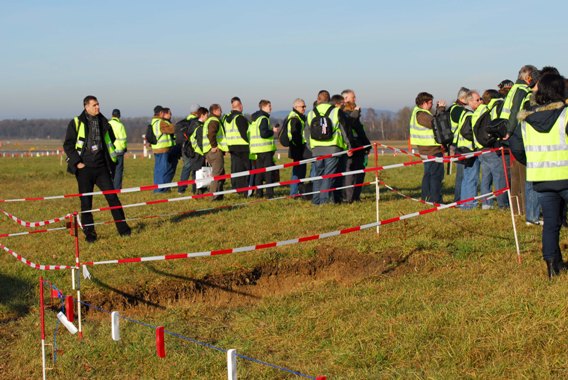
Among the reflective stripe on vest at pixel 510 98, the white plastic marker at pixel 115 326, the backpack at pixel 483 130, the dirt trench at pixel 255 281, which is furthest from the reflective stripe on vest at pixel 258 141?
the white plastic marker at pixel 115 326

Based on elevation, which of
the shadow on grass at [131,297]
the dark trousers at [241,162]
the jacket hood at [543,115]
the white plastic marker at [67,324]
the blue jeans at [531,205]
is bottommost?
the shadow on grass at [131,297]

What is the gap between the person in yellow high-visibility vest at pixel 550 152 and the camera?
7137 millimetres

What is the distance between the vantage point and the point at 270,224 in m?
12.1

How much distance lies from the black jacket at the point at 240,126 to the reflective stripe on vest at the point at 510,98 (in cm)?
635

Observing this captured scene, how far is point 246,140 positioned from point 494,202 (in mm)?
5231

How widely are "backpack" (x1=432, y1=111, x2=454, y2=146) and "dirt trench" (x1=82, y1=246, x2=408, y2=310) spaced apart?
12.4 feet

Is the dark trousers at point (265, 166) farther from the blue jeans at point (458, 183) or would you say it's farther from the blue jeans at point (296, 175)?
the blue jeans at point (458, 183)

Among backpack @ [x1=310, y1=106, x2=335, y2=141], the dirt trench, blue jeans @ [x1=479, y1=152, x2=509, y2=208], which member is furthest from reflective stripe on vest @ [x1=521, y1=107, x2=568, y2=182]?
backpack @ [x1=310, y1=106, x2=335, y2=141]

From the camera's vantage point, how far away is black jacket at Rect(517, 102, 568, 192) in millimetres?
7137

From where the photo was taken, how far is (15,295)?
9031mm

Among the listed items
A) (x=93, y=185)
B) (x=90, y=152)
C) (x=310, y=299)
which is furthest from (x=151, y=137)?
(x=310, y=299)

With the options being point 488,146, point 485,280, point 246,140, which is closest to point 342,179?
point 246,140

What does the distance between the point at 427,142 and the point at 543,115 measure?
630 centimetres

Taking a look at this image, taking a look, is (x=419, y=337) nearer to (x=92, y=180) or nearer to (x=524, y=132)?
(x=524, y=132)
